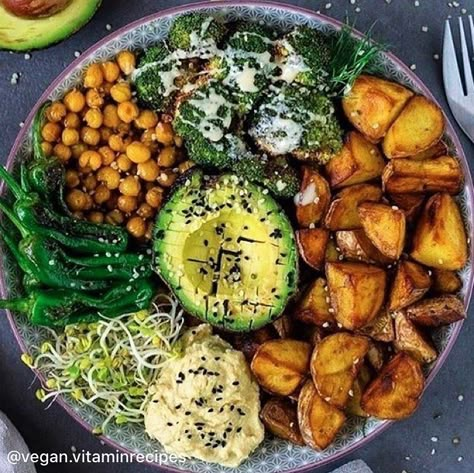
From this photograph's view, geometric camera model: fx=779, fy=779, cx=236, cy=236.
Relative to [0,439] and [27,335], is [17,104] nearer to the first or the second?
[27,335]

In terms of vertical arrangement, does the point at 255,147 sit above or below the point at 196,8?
below

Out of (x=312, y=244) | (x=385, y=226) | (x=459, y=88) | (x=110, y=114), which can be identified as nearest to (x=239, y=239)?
(x=312, y=244)

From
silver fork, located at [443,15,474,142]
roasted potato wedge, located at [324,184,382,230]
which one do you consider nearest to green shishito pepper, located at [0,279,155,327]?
roasted potato wedge, located at [324,184,382,230]

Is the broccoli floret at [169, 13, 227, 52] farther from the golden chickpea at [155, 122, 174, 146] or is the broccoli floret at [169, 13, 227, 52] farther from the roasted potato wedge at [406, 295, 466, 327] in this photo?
the roasted potato wedge at [406, 295, 466, 327]

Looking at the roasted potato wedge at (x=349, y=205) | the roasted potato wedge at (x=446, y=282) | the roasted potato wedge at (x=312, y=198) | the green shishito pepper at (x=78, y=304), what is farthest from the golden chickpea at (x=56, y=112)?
the roasted potato wedge at (x=446, y=282)

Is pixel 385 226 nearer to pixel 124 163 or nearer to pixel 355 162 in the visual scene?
pixel 355 162

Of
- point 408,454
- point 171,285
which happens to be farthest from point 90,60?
point 408,454
